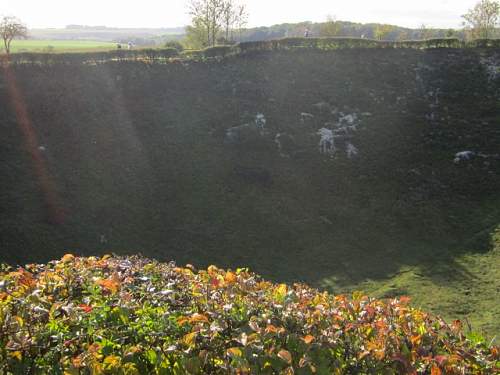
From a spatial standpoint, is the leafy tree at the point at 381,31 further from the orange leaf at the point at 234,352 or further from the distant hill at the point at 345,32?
the orange leaf at the point at 234,352

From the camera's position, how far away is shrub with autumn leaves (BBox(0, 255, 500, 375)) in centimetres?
419

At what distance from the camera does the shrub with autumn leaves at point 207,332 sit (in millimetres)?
4188

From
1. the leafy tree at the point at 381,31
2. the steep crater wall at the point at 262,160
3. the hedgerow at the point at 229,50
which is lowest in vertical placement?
the steep crater wall at the point at 262,160

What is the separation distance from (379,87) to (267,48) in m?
9.61

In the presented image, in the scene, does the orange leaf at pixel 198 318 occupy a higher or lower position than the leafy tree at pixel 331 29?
lower

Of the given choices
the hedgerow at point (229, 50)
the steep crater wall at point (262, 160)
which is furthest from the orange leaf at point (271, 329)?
the hedgerow at point (229, 50)

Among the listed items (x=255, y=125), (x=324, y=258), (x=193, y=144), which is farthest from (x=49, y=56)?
(x=324, y=258)

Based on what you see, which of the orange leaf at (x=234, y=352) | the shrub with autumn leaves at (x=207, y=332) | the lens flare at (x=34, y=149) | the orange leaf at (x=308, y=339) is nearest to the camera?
the orange leaf at (x=234, y=352)

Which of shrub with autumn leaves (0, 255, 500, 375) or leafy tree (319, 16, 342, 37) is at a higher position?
leafy tree (319, 16, 342, 37)

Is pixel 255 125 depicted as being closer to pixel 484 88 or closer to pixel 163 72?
pixel 163 72

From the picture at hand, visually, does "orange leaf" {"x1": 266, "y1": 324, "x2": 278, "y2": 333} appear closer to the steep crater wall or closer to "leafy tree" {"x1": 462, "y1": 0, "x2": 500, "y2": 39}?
the steep crater wall

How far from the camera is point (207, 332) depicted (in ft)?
14.8

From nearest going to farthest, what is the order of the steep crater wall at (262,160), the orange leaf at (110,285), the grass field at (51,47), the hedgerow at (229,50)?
the orange leaf at (110,285) < the steep crater wall at (262,160) < the hedgerow at (229,50) < the grass field at (51,47)

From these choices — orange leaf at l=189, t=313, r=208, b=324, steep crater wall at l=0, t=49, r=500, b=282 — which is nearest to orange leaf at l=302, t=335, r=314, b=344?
orange leaf at l=189, t=313, r=208, b=324
